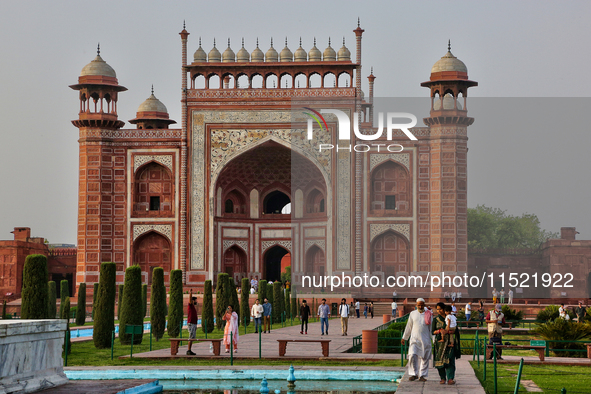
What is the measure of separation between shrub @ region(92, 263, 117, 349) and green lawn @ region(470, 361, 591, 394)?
648 cm

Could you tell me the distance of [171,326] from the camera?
16578 millimetres

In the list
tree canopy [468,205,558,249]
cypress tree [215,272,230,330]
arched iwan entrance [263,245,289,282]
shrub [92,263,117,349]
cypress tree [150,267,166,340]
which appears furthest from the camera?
tree canopy [468,205,558,249]

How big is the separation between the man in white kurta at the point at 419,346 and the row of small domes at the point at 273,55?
74.5 feet

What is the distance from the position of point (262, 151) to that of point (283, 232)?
3.41 metres

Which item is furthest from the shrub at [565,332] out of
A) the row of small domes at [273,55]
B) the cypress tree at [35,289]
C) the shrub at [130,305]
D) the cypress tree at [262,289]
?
the row of small domes at [273,55]

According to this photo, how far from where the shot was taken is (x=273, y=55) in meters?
31.4

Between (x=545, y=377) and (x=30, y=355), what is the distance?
6.01 metres

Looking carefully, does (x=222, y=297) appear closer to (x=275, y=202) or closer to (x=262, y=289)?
(x=262, y=289)

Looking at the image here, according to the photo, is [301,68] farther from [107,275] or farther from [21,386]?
[21,386]

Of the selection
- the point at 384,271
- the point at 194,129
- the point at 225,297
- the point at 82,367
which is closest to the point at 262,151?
the point at 194,129

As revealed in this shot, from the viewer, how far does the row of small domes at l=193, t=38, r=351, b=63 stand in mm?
31250

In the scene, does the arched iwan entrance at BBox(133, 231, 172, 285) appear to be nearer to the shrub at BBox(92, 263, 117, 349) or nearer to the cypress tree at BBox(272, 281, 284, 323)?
the cypress tree at BBox(272, 281, 284, 323)

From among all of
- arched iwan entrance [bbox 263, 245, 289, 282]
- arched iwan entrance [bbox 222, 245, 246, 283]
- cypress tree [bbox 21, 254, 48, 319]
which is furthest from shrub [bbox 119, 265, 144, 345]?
arched iwan entrance [bbox 263, 245, 289, 282]

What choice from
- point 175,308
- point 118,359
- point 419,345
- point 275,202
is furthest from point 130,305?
point 275,202
